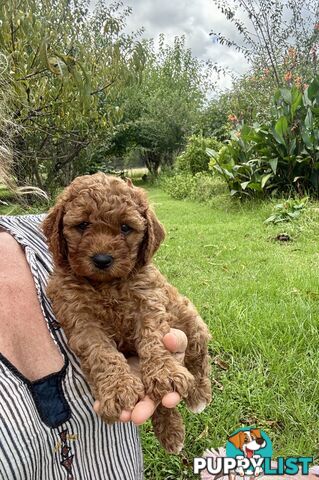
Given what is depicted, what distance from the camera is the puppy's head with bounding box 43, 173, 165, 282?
6.16 feet

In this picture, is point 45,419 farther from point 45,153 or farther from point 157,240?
point 45,153

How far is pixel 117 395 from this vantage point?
160cm

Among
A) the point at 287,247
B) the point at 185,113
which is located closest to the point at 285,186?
the point at 287,247

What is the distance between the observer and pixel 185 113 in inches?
1126

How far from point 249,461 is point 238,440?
177 mm

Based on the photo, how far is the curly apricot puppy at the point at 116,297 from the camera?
5.57ft

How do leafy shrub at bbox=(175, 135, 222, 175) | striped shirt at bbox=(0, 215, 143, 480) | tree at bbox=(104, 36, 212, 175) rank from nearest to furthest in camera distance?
1. striped shirt at bbox=(0, 215, 143, 480)
2. leafy shrub at bbox=(175, 135, 222, 175)
3. tree at bbox=(104, 36, 212, 175)

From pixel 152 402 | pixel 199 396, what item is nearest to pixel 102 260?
pixel 152 402

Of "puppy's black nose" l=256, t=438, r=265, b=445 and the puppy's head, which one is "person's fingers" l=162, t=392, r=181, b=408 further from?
"puppy's black nose" l=256, t=438, r=265, b=445

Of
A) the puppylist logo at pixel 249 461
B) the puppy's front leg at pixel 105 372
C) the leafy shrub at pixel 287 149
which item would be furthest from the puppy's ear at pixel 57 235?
the leafy shrub at pixel 287 149

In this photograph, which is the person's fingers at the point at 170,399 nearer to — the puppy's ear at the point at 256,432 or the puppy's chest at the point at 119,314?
the puppy's chest at the point at 119,314

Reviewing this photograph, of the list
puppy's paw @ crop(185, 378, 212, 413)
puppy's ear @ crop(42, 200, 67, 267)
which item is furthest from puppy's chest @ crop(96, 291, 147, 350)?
puppy's paw @ crop(185, 378, 212, 413)

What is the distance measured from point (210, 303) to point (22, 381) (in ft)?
10.5

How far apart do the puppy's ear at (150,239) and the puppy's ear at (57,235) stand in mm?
350
